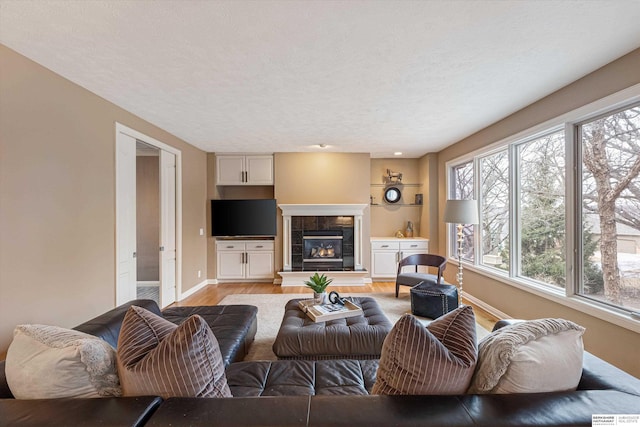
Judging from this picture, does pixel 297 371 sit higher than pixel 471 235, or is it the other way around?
pixel 471 235

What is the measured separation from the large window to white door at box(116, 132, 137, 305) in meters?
4.53

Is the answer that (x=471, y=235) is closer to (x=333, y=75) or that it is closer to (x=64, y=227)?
(x=333, y=75)

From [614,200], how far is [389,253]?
11.3 ft

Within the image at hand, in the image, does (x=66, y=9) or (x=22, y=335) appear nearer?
(x=22, y=335)

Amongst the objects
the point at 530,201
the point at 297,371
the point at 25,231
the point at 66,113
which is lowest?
the point at 297,371

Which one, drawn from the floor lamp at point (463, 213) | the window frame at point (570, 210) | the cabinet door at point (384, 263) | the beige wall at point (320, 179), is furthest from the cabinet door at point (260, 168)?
the window frame at point (570, 210)

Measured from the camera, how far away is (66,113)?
94.2 inches

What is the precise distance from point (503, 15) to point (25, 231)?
361 cm

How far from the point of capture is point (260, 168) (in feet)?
17.6

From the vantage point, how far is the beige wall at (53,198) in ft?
6.41

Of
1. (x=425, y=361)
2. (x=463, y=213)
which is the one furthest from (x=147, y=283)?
(x=425, y=361)

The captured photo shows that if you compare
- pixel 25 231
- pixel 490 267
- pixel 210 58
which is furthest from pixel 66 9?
pixel 490 267

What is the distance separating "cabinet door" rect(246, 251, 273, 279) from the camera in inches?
210

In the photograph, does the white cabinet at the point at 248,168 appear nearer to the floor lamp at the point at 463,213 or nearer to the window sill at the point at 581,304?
the floor lamp at the point at 463,213
